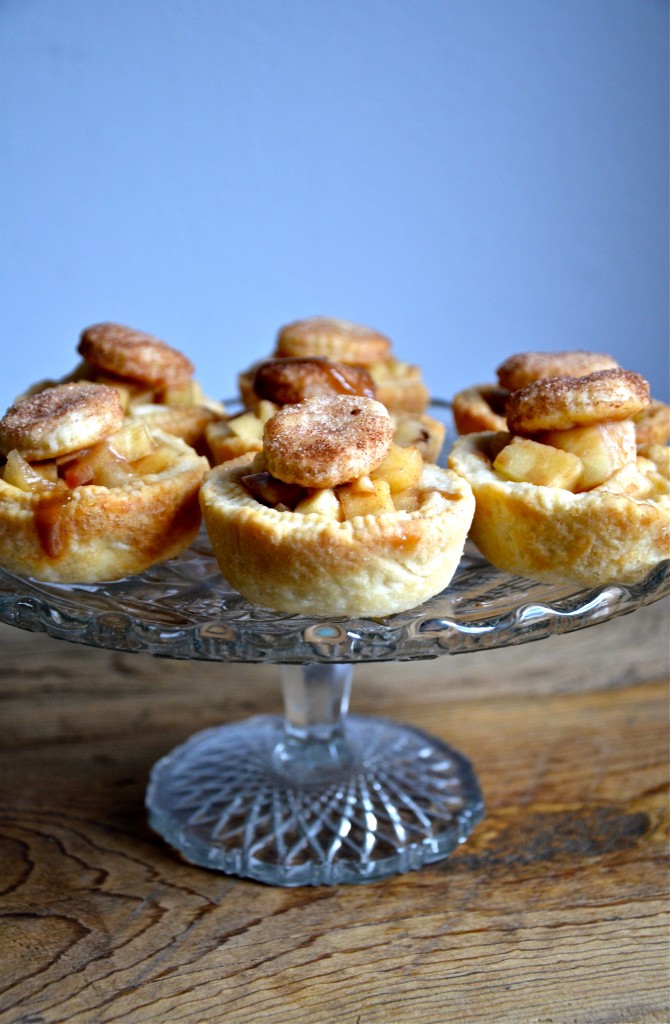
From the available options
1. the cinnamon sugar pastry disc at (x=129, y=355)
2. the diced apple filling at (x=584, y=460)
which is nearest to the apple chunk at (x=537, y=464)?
the diced apple filling at (x=584, y=460)

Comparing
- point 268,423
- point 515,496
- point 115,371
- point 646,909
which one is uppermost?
point 115,371

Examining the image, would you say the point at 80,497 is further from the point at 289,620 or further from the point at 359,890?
the point at 359,890

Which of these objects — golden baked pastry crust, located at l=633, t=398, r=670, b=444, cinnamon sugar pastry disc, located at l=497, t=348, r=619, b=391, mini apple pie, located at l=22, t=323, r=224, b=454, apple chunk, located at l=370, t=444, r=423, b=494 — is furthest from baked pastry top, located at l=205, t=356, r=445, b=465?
golden baked pastry crust, located at l=633, t=398, r=670, b=444

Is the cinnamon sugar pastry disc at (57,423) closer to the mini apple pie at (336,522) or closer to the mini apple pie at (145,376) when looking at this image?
the mini apple pie at (336,522)

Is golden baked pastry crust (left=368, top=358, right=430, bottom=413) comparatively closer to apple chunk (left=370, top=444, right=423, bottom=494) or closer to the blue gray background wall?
apple chunk (left=370, top=444, right=423, bottom=494)

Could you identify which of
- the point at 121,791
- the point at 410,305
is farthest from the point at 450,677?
the point at 410,305

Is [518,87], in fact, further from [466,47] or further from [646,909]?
[646,909]
